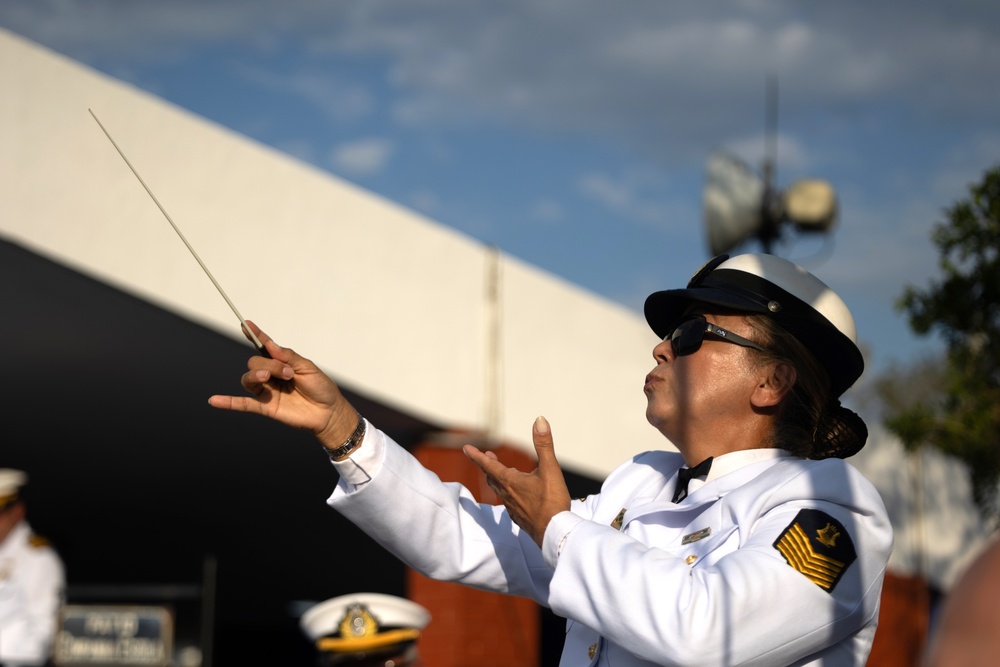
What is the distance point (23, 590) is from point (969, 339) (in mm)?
5363

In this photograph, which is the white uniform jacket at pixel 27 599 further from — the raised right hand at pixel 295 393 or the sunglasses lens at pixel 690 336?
the sunglasses lens at pixel 690 336

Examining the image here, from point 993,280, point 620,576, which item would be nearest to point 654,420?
point 620,576

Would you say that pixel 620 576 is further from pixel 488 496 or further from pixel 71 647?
pixel 488 496

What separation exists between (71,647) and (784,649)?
494cm

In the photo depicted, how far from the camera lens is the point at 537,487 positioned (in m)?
2.31

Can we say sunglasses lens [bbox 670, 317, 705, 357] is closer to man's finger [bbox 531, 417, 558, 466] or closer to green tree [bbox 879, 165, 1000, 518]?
man's finger [bbox 531, 417, 558, 466]

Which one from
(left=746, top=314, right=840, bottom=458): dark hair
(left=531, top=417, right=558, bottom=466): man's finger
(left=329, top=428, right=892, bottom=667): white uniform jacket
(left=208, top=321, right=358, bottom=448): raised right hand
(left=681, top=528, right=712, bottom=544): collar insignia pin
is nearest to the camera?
(left=329, top=428, right=892, bottom=667): white uniform jacket

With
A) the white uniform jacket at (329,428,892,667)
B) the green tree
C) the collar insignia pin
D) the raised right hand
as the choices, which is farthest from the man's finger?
the green tree

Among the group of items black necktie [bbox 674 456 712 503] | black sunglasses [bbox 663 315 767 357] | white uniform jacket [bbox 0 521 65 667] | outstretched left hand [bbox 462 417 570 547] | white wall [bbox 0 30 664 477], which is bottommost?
outstretched left hand [bbox 462 417 570 547]

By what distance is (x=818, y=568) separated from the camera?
2.12m

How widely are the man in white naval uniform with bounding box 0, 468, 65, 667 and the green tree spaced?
15.7 ft

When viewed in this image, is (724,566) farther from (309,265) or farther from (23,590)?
(23,590)

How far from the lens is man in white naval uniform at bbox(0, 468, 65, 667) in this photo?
682cm

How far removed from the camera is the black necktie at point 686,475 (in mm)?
2543
